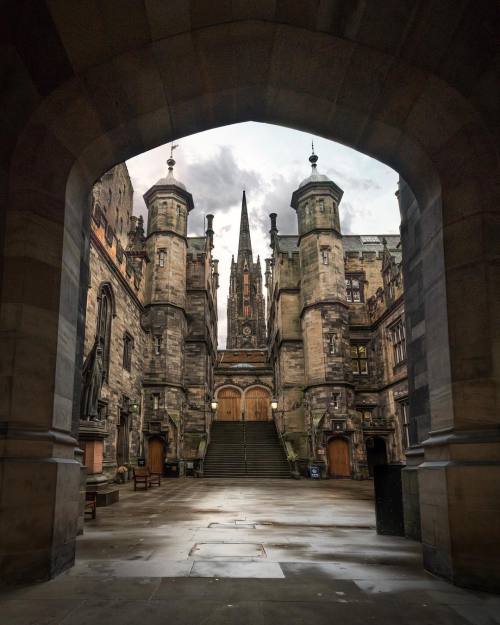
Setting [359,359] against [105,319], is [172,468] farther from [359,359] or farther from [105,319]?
[359,359]

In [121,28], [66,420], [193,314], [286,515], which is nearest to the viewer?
[121,28]

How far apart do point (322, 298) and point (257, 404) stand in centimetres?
1821

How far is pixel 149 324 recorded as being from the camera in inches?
1141

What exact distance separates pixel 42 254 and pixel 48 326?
27.3 inches

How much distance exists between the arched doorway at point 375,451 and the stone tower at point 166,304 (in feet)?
36.8

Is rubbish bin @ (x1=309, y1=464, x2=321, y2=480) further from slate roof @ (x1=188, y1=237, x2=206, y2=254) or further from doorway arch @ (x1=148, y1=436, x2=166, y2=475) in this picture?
slate roof @ (x1=188, y1=237, x2=206, y2=254)

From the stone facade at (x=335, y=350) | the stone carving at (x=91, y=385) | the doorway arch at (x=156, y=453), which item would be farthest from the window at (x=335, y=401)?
the stone carving at (x=91, y=385)

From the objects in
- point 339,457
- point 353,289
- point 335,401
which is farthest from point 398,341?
point 353,289

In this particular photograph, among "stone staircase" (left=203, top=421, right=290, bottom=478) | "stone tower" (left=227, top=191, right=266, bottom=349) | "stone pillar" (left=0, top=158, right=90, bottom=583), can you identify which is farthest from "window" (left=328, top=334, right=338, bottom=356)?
"stone tower" (left=227, top=191, right=266, bottom=349)

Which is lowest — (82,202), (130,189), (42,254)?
(42,254)

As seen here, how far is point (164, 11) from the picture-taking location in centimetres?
464

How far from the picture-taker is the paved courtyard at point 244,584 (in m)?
3.43

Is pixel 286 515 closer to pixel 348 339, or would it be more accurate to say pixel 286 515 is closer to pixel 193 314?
pixel 348 339

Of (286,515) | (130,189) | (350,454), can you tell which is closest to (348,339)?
(350,454)
